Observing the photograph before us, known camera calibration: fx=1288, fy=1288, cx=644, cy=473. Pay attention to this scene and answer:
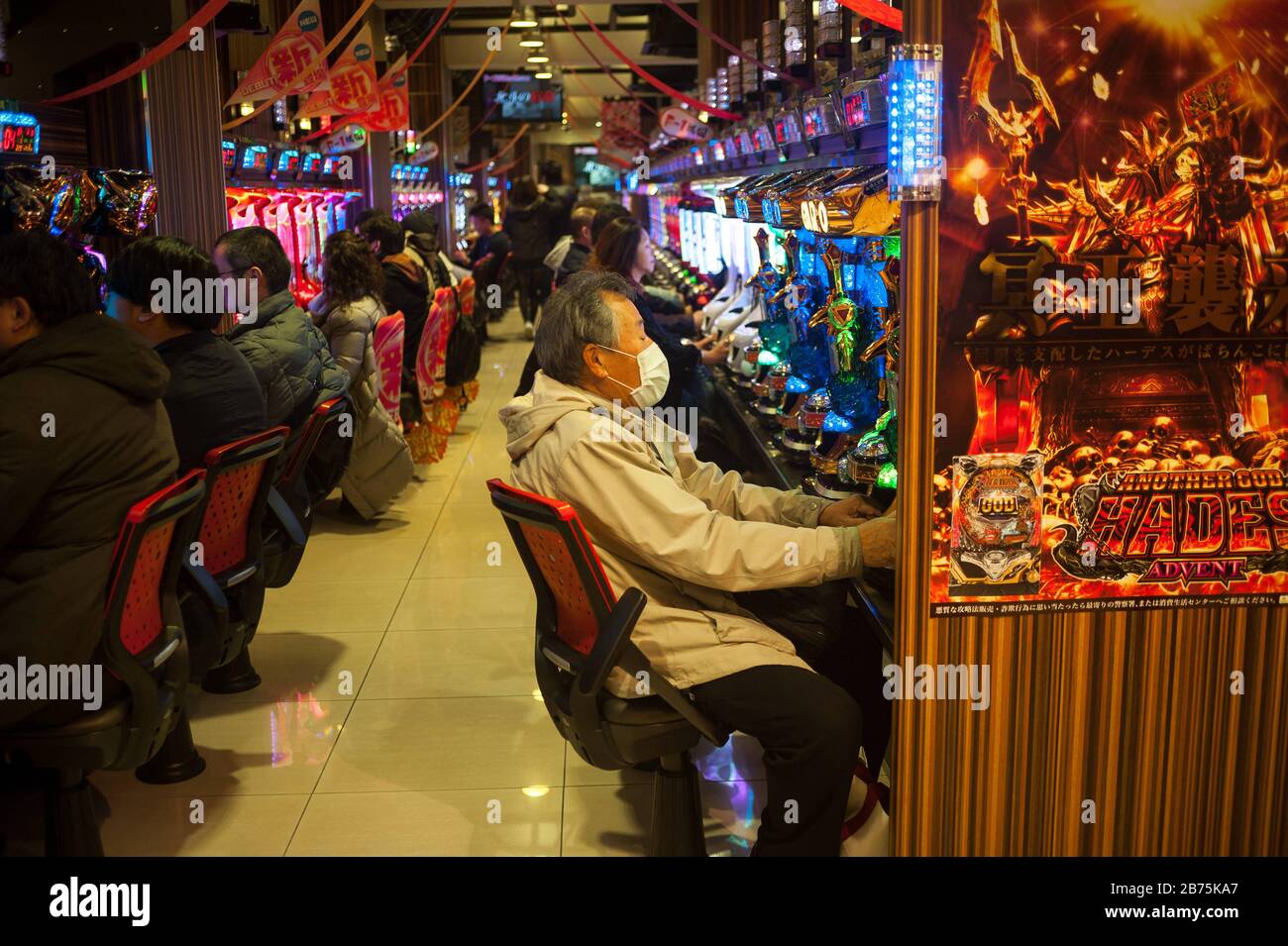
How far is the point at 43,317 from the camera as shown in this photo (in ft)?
9.17

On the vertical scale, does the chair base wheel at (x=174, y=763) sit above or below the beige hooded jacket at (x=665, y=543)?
below

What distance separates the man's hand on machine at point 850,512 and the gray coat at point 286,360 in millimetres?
2161

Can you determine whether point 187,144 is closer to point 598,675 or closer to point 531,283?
point 598,675

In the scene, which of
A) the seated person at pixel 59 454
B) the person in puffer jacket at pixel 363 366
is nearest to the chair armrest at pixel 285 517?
the seated person at pixel 59 454

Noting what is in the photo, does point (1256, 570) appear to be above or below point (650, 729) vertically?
above

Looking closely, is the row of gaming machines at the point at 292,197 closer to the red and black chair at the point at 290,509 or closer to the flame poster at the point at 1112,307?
the red and black chair at the point at 290,509

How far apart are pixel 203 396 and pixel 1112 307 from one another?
2.42 m

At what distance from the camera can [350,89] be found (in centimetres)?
771

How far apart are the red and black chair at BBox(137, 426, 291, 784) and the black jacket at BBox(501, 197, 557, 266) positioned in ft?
37.5

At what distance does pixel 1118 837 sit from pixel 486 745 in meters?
1.88

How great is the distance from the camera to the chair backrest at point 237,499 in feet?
10.6

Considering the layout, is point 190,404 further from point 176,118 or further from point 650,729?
point 176,118

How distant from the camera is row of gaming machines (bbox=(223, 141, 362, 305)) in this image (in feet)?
24.4
